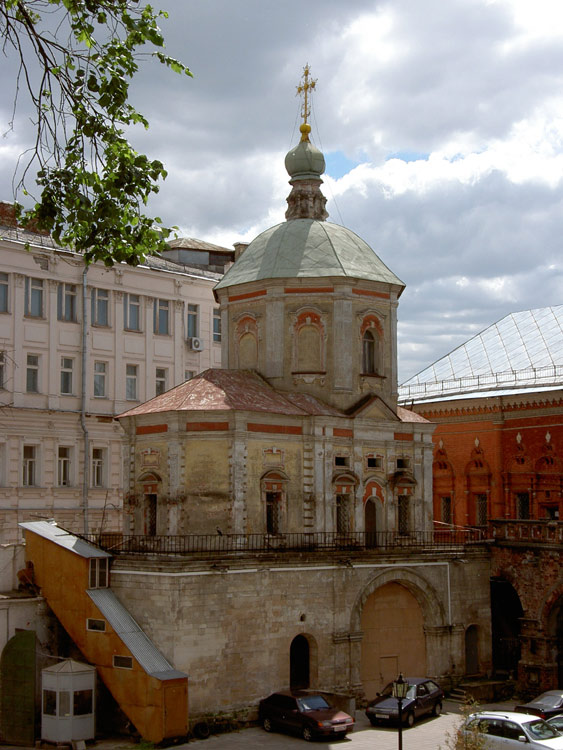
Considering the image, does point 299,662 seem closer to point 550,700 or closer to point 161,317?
point 550,700

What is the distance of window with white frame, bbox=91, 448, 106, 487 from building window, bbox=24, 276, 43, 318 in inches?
256

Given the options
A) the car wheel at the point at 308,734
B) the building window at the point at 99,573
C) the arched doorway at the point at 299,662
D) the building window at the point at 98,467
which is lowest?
the car wheel at the point at 308,734

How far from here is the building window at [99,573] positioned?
31.8m

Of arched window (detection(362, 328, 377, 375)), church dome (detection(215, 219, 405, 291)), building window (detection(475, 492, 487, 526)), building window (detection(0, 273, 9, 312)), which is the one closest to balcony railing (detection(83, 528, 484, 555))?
building window (detection(475, 492, 487, 526))

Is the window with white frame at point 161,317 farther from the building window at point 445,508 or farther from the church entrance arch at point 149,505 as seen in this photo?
the church entrance arch at point 149,505

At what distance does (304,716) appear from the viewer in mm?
29656

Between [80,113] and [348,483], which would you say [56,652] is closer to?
→ [348,483]

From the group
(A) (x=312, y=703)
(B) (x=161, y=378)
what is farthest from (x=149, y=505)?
(B) (x=161, y=378)

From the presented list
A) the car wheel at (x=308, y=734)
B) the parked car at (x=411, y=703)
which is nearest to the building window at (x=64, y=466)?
the parked car at (x=411, y=703)

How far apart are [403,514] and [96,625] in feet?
42.0

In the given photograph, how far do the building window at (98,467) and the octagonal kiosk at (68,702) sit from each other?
17.2 m

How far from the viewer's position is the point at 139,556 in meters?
31.5

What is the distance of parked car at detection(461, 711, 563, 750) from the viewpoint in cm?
2631

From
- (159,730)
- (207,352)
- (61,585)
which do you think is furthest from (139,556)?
(207,352)
